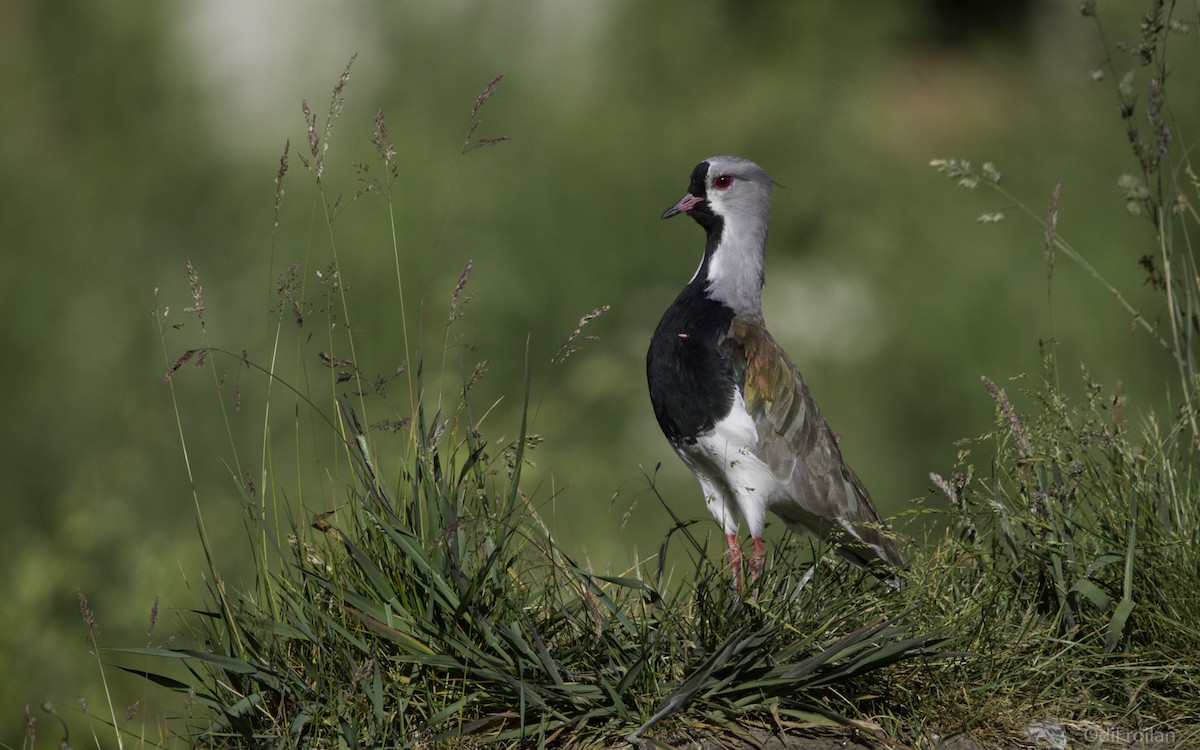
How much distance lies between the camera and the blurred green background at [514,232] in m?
6.29

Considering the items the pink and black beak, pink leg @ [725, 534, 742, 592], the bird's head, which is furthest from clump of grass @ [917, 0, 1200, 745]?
the pink and black beak

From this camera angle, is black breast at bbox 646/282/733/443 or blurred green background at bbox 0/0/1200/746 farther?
blurred green background at bbox 0/0/1200/746

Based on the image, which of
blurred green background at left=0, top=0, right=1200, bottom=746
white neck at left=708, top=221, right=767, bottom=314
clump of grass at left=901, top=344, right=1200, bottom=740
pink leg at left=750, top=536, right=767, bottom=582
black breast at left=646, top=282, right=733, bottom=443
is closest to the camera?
clump of grass at left=901, top=344, right=1200, bottom=740

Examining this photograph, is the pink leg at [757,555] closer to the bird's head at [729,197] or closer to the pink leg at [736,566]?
the pink leg at [736,566]

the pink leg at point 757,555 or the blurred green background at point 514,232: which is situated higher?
the blurred green background at point 514,232

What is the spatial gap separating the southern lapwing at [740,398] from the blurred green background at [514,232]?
5.18ft

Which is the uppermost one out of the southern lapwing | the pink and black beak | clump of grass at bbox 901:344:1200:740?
the pink and black beak

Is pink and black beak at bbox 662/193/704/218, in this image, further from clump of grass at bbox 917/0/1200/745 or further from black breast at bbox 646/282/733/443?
clump of grass at bbox 917/0/1200/745

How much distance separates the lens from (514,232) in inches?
281

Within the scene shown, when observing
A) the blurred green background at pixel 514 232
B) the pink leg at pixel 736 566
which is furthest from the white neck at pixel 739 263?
the blurred green background at pixel 514 232

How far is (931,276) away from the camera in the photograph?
7.51 meters

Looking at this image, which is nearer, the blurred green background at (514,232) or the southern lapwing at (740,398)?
the southern lapwing at (740,398)

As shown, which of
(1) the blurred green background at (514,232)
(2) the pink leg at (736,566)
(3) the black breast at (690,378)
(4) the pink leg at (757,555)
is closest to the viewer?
(2) the pink leg at (736,566)

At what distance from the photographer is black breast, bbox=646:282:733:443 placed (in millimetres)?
3740
